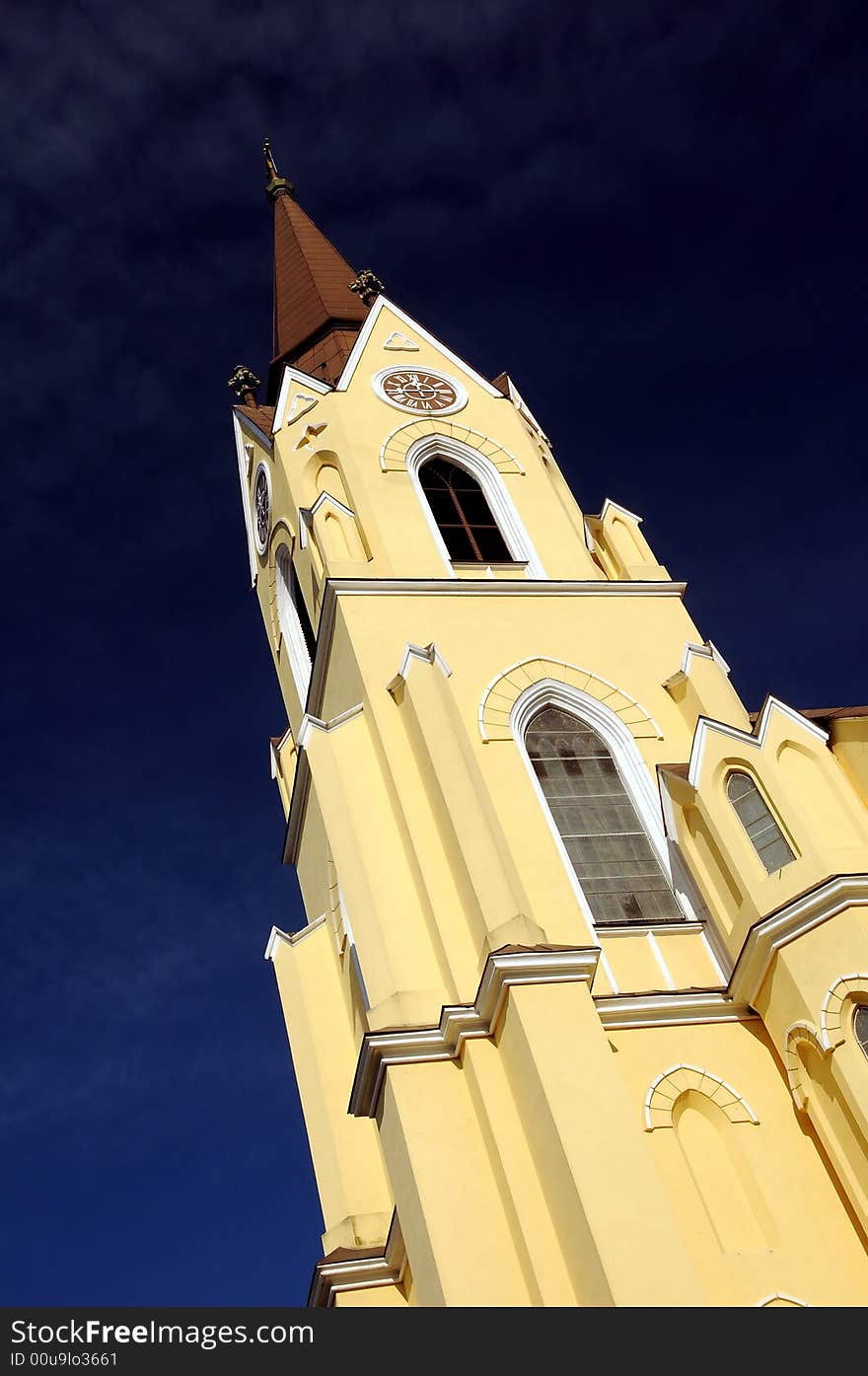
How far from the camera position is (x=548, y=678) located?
15.9 metres

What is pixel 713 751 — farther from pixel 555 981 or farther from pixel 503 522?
pixel 503 522

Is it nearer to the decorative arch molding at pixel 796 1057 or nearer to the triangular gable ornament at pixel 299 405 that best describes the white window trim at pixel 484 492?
the triangular gable ornament at pixel 299 405

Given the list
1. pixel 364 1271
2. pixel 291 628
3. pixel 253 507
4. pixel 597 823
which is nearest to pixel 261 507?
pixel 253 507

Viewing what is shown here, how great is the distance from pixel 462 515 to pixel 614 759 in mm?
5123

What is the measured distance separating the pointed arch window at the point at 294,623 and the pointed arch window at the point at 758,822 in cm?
823

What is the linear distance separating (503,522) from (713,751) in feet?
20.9

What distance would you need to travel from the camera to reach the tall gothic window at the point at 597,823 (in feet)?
45.4

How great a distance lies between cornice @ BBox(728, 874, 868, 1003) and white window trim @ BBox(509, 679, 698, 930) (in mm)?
1256

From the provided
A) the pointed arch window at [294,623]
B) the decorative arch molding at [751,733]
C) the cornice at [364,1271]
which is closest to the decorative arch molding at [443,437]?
the pointed arch window at [294,623]

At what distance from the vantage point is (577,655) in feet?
53.2

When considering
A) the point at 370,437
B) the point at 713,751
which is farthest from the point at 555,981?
the point at 370,437

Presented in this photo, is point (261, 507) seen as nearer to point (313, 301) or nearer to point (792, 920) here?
point (313, 301)

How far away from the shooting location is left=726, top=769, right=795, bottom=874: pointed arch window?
41.9 ft

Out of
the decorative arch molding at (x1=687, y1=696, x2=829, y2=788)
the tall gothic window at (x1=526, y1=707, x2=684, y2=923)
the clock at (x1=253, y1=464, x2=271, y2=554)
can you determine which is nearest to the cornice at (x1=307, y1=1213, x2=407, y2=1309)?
the tall gothic window at (x1=526, y1=707, x2=684, y2=923)
